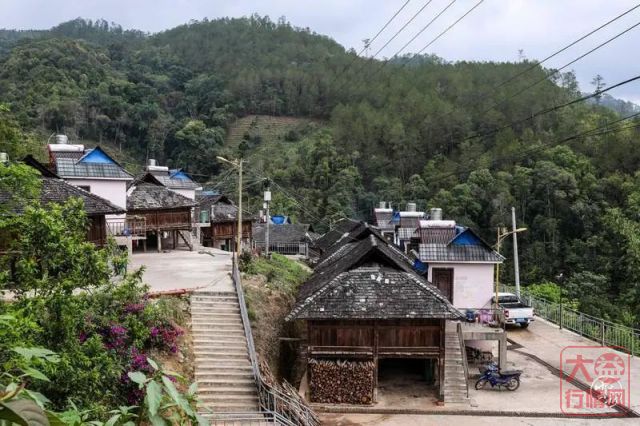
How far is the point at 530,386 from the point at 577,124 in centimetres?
5366

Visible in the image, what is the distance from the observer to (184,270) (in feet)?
78.5

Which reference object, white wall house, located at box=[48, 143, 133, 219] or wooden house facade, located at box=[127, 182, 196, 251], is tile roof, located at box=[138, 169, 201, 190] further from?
white wall house, located at box=[48, 143, 133, 219]

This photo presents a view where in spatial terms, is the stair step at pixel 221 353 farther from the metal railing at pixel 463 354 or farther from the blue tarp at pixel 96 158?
the blue tarp at pixel 96 158

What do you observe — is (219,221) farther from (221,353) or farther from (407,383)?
(221,353)

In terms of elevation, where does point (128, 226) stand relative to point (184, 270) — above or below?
above

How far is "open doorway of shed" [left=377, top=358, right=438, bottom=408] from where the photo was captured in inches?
692

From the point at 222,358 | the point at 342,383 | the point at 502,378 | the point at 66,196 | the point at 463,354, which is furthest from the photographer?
the point at 66,196

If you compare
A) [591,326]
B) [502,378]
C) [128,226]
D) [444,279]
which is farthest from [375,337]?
[128,226]

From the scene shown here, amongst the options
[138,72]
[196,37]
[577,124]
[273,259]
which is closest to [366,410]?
[273,259]

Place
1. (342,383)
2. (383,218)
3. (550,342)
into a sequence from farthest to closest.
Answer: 1. (383,218)
2. (550,342)
3. (342,383)

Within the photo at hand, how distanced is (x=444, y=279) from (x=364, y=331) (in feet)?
28.3

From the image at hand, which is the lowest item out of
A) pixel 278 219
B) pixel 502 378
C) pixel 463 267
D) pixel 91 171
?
pixel 502 378

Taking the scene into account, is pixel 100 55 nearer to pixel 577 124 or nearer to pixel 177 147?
pixel 177 147

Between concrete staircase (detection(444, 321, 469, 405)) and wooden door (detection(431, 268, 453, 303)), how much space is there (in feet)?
16.6
